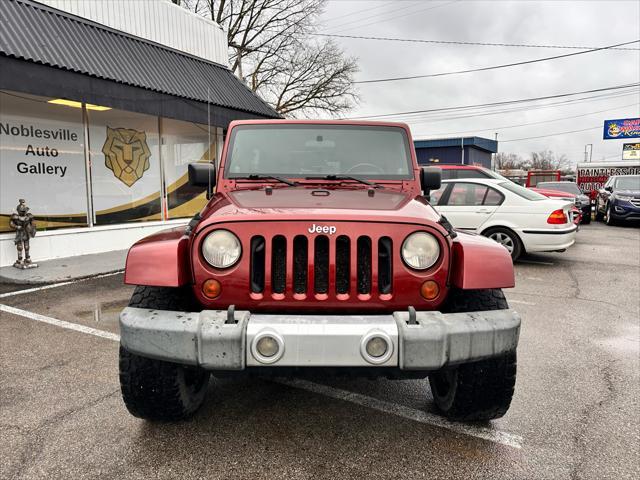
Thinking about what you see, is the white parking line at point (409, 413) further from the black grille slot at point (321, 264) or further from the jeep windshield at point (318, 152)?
the jeep windshield at point (318, 152)

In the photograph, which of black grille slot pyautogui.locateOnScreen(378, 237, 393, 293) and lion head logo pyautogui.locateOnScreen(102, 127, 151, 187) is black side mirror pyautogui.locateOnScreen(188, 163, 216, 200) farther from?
lion head logo pyautogui.locateOnScreen(102, 127, 151, 187)

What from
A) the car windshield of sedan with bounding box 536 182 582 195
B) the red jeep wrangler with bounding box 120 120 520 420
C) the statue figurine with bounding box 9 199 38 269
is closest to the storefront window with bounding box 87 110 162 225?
the statue figurine with bounding box 9 199 38 269

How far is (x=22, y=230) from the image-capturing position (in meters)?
7.05

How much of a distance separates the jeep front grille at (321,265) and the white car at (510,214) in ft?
20.2

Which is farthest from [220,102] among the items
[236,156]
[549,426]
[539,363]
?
[549,426]

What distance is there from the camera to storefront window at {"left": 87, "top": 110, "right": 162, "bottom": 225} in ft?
29.7

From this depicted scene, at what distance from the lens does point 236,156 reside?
346 cm

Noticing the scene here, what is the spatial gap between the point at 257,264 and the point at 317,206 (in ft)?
1.46

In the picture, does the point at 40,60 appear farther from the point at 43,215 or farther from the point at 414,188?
the point at 414,188

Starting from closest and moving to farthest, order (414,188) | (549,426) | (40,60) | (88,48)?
(549,426) < (414,188) < (40,60) < (88,48)

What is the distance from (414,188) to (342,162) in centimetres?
56

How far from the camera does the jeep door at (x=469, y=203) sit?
8031 millimetres

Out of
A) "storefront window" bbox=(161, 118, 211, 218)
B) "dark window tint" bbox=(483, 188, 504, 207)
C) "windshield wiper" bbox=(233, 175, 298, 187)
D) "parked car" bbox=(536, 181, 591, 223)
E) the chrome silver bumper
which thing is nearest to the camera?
the chrome silver bumper

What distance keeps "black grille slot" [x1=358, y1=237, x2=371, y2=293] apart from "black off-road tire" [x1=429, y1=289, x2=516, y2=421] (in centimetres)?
49
